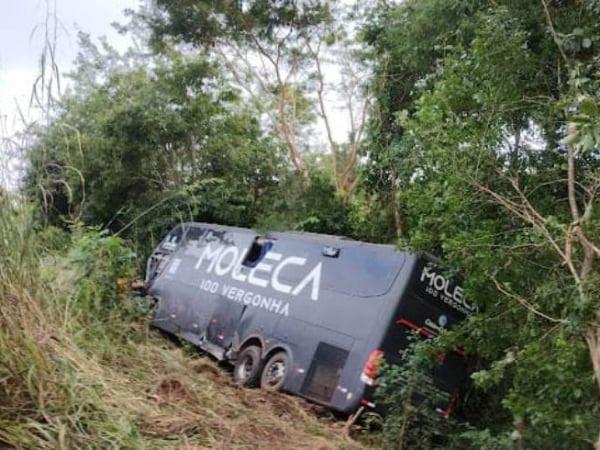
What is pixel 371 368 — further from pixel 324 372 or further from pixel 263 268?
pixel 263 268

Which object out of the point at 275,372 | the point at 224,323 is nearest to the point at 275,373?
the point at 275,372

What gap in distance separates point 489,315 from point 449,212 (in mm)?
958

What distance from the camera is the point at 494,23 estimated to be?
5.56m

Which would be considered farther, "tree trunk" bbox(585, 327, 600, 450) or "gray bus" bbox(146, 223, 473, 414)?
"gray bus" bbox(146, 223, 473, 414)

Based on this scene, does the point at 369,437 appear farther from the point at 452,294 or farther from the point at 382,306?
the point at 452,294

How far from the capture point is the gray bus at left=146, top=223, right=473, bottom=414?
23.5 feet

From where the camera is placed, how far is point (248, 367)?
8500mm

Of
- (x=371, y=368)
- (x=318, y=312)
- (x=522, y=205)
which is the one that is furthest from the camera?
(x=318, y=312)

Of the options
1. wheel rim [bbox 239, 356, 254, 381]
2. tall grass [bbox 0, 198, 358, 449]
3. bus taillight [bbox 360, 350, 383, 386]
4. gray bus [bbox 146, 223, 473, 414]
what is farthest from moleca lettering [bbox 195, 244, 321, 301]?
tall grass [bbox 0, 198, 358, 449]

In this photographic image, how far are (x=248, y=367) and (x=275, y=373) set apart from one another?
63 centimetres

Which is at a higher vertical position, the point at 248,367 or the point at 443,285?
the point at 443,285

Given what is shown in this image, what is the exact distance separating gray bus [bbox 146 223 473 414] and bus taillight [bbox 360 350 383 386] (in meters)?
0.01

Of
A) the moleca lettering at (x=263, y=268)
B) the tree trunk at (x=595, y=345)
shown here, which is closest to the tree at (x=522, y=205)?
the tree trunk at (x=595, y=345)

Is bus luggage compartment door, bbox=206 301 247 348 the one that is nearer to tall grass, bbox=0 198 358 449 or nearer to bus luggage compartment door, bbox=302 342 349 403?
bus luggage compartment door, bbox=302 342 349 403
